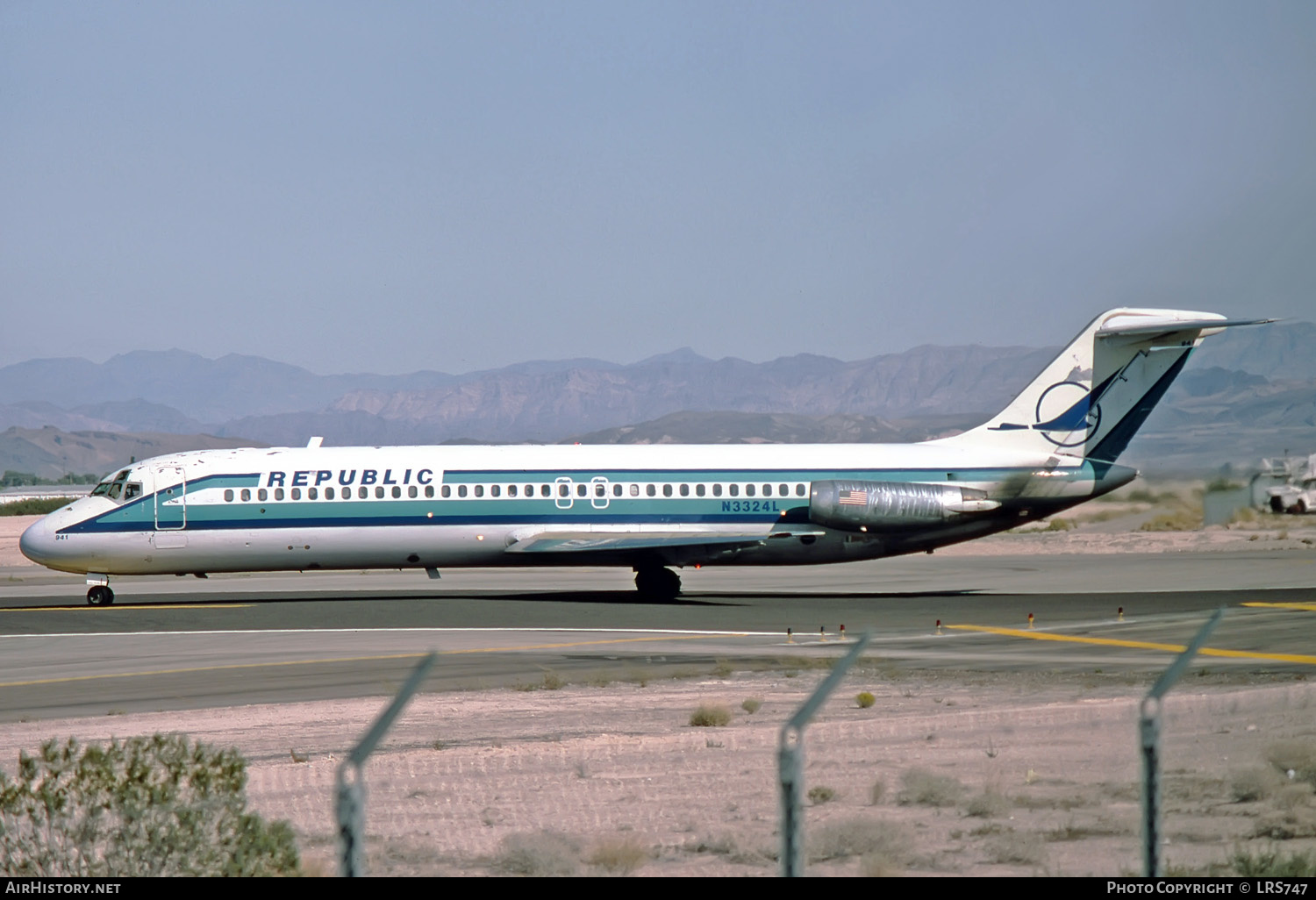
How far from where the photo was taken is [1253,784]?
32.4 feet

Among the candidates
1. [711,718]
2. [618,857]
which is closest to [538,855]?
[618,857]

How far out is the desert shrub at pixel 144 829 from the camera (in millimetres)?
8406

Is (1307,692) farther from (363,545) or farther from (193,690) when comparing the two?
(363,545)

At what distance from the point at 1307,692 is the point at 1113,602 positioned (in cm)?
2095

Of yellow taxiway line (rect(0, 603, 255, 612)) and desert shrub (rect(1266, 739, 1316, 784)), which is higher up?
desert shrub (rect(1266, 739, 1316, 784))

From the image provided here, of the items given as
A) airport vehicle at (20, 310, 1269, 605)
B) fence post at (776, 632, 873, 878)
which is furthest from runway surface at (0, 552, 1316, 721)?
fence post at (776, 632, 873, 878)

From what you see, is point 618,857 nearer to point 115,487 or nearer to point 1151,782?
point 1151,782

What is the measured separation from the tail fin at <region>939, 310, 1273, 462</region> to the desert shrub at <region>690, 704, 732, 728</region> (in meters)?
21.2

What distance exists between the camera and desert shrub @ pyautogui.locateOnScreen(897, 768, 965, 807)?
9570 mm

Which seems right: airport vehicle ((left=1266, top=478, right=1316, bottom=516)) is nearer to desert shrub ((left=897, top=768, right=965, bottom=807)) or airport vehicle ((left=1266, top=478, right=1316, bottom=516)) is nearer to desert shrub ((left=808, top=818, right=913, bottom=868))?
desert shrub ((left=897, top=768, right=965, bottom=807))

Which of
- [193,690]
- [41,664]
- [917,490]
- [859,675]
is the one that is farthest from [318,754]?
[917,490]

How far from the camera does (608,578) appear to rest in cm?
4322

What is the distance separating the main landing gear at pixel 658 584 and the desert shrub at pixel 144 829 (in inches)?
984

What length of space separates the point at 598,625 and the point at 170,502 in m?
12.0
